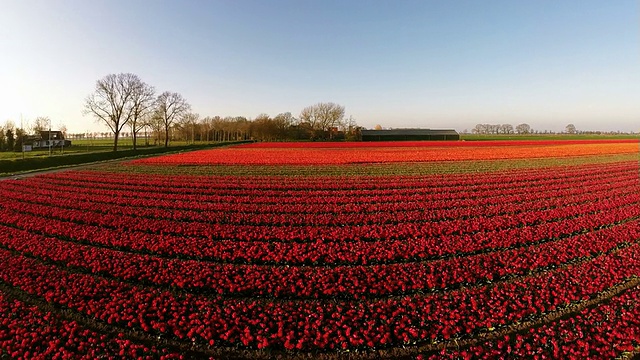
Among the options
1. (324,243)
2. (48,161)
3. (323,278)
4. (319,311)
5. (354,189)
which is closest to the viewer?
(319,311)

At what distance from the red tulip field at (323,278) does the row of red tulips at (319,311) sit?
0.04 m

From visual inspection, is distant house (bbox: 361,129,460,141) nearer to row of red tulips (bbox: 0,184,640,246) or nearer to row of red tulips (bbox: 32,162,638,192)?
row of red tulips (bbox: 32,162,638,192)

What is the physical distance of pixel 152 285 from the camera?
27.5 feet

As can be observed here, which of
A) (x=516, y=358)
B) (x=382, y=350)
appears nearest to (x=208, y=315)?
(x=382, y=350)

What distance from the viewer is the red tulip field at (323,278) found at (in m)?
6.07

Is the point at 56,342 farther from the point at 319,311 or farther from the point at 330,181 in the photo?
Result: the point at 330,181

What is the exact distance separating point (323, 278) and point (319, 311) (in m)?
1.44

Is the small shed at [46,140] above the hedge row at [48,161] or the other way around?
above

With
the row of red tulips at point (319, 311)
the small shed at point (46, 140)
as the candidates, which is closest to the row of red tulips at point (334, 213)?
the row of red tulips at point (319, 311)

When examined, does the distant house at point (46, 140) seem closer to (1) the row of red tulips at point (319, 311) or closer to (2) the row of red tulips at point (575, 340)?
(1) the row of red tulips at point (319, 311)

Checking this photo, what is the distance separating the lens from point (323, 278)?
327 inches

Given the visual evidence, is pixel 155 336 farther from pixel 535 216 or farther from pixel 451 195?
pixel 451 195

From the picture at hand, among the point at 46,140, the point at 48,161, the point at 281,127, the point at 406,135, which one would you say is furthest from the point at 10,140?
the point at 406,135

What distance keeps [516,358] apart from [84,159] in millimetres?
50268
